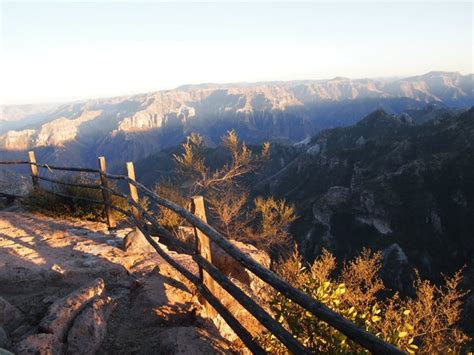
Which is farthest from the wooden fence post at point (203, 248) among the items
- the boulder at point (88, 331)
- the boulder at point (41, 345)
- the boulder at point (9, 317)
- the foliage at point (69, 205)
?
the foliage at point (69, 205)

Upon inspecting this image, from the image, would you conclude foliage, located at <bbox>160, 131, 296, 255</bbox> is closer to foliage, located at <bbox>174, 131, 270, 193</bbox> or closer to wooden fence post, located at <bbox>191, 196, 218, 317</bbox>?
foliage, located at <bbox>174, 131, 270, 193</bbox>

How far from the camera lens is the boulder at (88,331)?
10.1 feet

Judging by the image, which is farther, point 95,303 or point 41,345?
point 95,303

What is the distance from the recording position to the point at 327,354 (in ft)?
8.91

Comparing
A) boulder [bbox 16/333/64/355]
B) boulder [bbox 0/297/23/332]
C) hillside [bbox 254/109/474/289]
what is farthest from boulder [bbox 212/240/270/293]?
hillside [bbox 254/109/474/289]

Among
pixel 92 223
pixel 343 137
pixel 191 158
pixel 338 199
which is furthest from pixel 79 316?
pixel 343 137

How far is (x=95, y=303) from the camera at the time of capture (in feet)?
11.7

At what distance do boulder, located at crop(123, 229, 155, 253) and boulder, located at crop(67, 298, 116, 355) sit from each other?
2.36 metres

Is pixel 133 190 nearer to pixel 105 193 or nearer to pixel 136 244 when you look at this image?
pixel 136 244

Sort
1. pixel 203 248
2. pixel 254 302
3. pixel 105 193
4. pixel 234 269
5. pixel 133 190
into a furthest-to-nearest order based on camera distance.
A: pixel 105 193 < pixel 234 269 < pixel 133 190 < pixel 203 248 < pixel 254 302

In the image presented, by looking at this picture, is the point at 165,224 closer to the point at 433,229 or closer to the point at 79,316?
the point at 79,316

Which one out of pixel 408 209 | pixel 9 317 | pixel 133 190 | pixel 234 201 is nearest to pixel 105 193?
pixel 133 190

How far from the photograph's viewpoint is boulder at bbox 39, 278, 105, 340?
3129 millimetres

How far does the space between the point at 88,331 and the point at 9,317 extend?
3.02 ft
